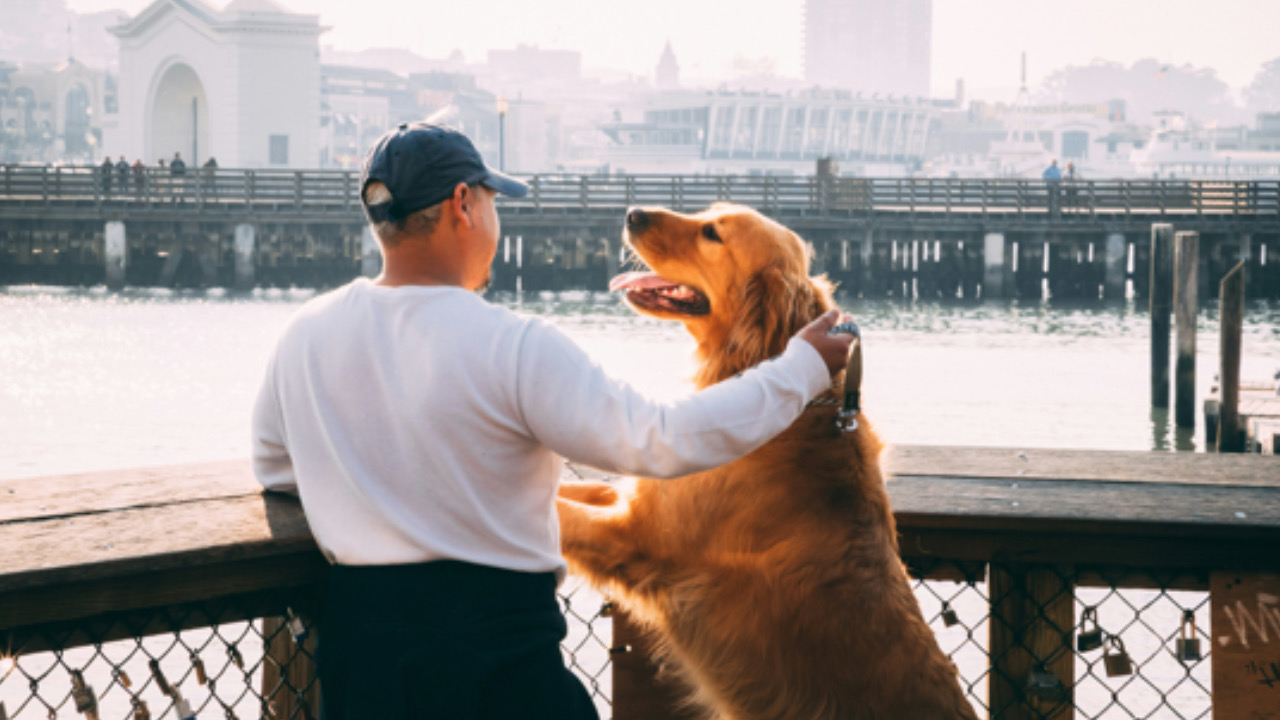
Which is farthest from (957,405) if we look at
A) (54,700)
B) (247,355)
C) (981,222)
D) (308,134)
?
(308,134)

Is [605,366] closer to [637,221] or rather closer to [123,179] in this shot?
[637,221]

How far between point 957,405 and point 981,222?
17065 mm

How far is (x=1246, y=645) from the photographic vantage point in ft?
7.45

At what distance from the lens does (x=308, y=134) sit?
56.5 metres

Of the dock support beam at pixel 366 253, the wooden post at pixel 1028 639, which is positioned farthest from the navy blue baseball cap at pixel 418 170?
the dock support beam at pixel 366 253

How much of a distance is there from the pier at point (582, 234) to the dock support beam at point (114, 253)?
41mm

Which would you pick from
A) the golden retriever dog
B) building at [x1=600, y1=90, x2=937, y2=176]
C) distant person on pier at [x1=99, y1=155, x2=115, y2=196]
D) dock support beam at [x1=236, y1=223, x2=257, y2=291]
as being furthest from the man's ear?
building at [x1=600, y1=90, x2=937, y2=176]

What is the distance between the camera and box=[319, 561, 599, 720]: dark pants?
1810 millimetres

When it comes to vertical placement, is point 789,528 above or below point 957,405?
above

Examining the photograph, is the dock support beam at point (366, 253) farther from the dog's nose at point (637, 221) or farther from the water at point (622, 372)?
the dog's nose at point (637, 221)

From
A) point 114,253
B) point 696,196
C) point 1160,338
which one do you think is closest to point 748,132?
point 696,196

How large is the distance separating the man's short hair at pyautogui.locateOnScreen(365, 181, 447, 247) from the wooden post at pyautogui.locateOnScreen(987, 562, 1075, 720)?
3.87 feet

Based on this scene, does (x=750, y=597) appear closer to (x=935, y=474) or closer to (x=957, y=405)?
(x=935, y=474)

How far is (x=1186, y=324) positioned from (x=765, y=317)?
16019 millimetres
